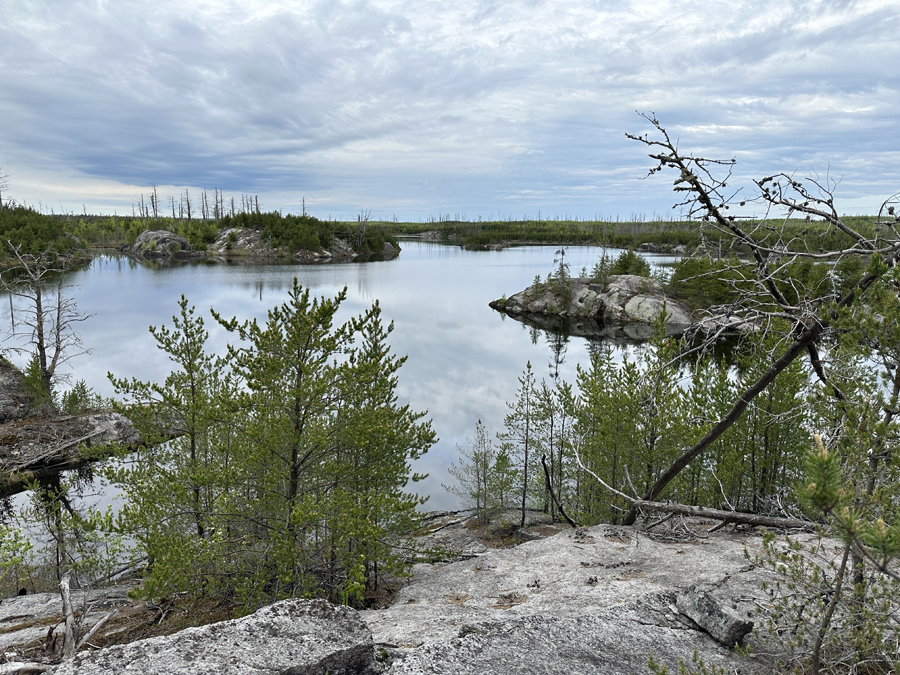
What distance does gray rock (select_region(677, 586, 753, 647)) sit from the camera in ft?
15.3

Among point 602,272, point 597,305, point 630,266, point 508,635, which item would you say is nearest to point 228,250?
point 602,272

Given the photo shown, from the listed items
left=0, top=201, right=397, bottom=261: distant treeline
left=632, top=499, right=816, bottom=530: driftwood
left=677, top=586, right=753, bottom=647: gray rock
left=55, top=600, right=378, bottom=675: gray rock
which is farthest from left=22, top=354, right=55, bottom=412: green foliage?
left=0, top=201, right=397, bottom=261: distant treeline

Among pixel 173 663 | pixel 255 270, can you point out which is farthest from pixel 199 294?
pixel 173 663

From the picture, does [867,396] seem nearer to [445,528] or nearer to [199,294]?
[445,528]

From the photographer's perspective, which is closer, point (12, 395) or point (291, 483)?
point (291, 483)

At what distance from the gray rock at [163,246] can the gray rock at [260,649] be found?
142008 mm

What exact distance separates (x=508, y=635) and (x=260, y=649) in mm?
2161

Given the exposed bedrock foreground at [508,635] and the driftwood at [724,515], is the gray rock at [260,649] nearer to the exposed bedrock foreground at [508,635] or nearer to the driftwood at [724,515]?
the exposed bedrock foreground at [508,635]

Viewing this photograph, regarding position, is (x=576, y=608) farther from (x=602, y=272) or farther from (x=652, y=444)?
(x=602, y=272)

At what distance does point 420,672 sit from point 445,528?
59.5 ft

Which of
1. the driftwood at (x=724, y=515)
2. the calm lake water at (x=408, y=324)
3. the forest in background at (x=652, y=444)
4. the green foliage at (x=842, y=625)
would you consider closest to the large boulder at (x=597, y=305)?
the calm lake water at (x=408, y=324)

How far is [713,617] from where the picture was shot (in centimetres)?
486

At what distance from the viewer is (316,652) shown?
4559mm

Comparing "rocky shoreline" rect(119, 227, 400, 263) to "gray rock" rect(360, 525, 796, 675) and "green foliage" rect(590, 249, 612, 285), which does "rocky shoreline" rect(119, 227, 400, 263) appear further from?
"gray rock" rect(360, 525, 796, 675)
